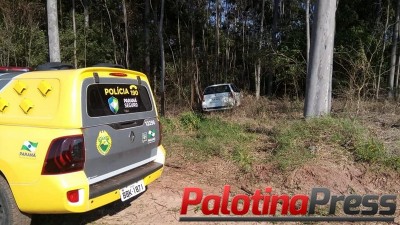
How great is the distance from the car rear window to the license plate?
813 millimetres

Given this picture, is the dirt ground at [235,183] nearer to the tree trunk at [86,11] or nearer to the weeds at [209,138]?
the weeds at [209,138]

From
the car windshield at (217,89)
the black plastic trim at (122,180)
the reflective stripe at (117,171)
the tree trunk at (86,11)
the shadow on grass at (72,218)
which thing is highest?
the tree trunk at (86,11)

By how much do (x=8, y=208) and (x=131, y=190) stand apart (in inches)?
47.0

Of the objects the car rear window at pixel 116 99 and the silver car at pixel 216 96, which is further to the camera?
the silver car at pixel 216 96

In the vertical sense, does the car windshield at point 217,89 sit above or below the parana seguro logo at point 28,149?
below

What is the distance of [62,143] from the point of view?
129 inches

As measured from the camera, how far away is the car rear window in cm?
367

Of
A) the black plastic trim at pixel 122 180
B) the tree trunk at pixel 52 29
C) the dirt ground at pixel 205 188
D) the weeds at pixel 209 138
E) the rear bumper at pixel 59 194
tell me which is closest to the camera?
the rear bumper at pixel 59 194

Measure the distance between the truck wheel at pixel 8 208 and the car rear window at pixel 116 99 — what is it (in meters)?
1.07

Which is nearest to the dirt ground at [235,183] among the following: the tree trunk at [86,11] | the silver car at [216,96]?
the silver car at [216,96]

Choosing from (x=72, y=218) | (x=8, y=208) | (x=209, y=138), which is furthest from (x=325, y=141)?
(x=8, y=208)

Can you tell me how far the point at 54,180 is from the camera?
3254 mm

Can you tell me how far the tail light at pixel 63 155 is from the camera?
3.27 meters

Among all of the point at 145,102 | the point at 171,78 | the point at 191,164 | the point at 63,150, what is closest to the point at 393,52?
the point at 171,78
